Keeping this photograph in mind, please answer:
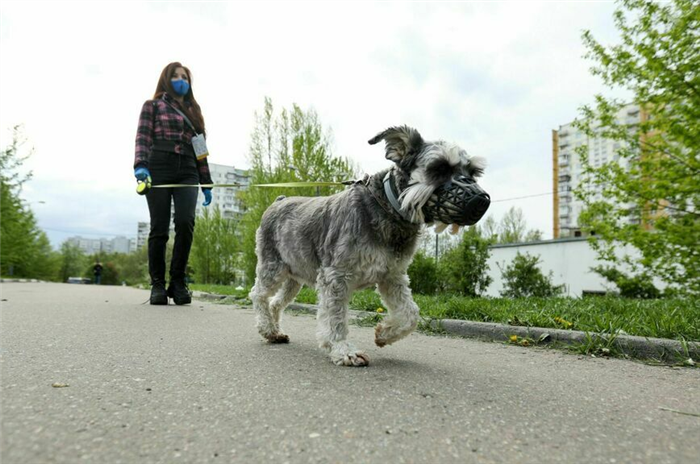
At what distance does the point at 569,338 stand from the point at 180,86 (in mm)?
7009

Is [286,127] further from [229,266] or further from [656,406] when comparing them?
[656,406]

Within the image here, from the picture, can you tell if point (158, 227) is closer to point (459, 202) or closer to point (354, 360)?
point (354, 360)

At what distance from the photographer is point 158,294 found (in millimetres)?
7887

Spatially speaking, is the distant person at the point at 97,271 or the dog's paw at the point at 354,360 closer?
the dog's paw at the point at 354,360

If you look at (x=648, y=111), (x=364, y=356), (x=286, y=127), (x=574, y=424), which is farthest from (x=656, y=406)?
(x=286, y=127)

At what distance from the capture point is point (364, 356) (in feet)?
11.3

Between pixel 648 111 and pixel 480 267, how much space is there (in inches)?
177

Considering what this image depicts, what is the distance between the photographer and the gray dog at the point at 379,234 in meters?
3.42

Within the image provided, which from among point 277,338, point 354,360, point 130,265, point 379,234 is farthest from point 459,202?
point 130,265

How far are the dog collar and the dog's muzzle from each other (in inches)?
9.5

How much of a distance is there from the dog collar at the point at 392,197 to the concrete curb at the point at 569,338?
7.29 ft

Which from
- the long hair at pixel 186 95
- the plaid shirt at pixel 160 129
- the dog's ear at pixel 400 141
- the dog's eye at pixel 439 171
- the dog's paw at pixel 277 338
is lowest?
the dog's paw at pixel 277 338

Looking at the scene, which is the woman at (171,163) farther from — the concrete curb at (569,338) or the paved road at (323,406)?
the concrete curb at (569,338)

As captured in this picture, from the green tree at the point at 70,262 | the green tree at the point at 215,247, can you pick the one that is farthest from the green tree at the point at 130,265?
the green tree at the point at 215,247
